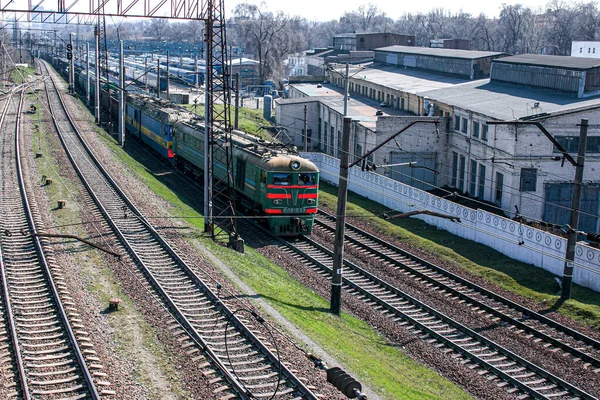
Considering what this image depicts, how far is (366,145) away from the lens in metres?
45.9

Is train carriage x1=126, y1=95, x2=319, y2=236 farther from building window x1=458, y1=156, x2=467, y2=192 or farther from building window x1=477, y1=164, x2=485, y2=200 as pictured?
building window x1=458, y1=156, x2=467, y2=192

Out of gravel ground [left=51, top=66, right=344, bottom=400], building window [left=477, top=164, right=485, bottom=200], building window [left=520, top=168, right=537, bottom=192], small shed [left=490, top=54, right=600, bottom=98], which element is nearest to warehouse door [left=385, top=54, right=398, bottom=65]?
small shed [left=490, top=54, right=600, bottom=98]

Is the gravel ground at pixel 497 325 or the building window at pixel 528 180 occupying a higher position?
the building window at pixel 528 180

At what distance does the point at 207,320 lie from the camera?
706 inches

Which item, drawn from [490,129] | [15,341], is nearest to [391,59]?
[490,129]

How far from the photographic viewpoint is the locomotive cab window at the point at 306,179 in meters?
29.0

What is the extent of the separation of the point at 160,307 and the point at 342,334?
482cm

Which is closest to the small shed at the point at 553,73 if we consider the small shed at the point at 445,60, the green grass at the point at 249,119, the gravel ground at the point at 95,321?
the small shed at the point at 445,60

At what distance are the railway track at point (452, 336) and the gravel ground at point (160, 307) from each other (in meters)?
4.56

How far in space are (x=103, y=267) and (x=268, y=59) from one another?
96081 mm

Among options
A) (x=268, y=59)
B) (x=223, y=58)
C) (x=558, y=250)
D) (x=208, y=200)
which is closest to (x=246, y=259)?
(x=208, y=200)

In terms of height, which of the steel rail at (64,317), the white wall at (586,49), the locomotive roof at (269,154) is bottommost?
the steel rail at (64,317)

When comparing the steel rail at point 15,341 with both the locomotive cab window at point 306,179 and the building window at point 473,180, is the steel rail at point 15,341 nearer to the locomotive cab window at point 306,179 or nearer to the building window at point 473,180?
the locomotive cab window at point 306,179

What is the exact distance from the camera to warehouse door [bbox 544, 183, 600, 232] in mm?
35625
